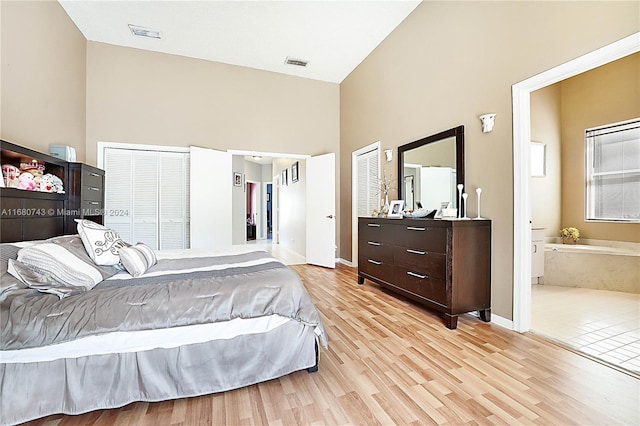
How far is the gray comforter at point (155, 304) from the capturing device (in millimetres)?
1267

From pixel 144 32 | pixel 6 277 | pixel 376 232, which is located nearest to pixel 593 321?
pixel 376 232

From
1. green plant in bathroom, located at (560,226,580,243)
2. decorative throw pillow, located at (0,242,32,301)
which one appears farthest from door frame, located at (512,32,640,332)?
decorative throw pillow, located at (0,242,32,301)

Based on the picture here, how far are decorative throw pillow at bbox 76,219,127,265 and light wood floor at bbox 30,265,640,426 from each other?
32.4 inches

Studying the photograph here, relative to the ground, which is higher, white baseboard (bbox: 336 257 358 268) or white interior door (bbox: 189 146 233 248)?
white interior door (bbox: 189 146 233 248)

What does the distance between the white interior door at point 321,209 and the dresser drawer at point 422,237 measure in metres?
2.07

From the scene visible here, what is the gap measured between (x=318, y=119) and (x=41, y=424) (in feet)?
17.2

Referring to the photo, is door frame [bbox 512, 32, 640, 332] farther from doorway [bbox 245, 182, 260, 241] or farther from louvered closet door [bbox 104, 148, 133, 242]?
doorway [bbox 245, 182, 260, 241]

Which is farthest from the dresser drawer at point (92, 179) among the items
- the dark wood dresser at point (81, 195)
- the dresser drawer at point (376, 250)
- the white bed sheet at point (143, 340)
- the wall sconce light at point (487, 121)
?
the wall sconce light at point (487, 121)

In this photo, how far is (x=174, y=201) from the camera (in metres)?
4.71

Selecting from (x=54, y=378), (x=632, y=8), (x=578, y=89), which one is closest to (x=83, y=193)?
(x=54, y=378)

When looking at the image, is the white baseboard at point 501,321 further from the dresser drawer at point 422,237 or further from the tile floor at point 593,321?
the dresser drawer at point 422,237

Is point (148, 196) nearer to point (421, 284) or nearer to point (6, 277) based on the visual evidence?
point (6, 277)

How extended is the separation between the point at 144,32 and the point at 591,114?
20.7 ft

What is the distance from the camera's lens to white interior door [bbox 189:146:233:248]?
4.55 meters
